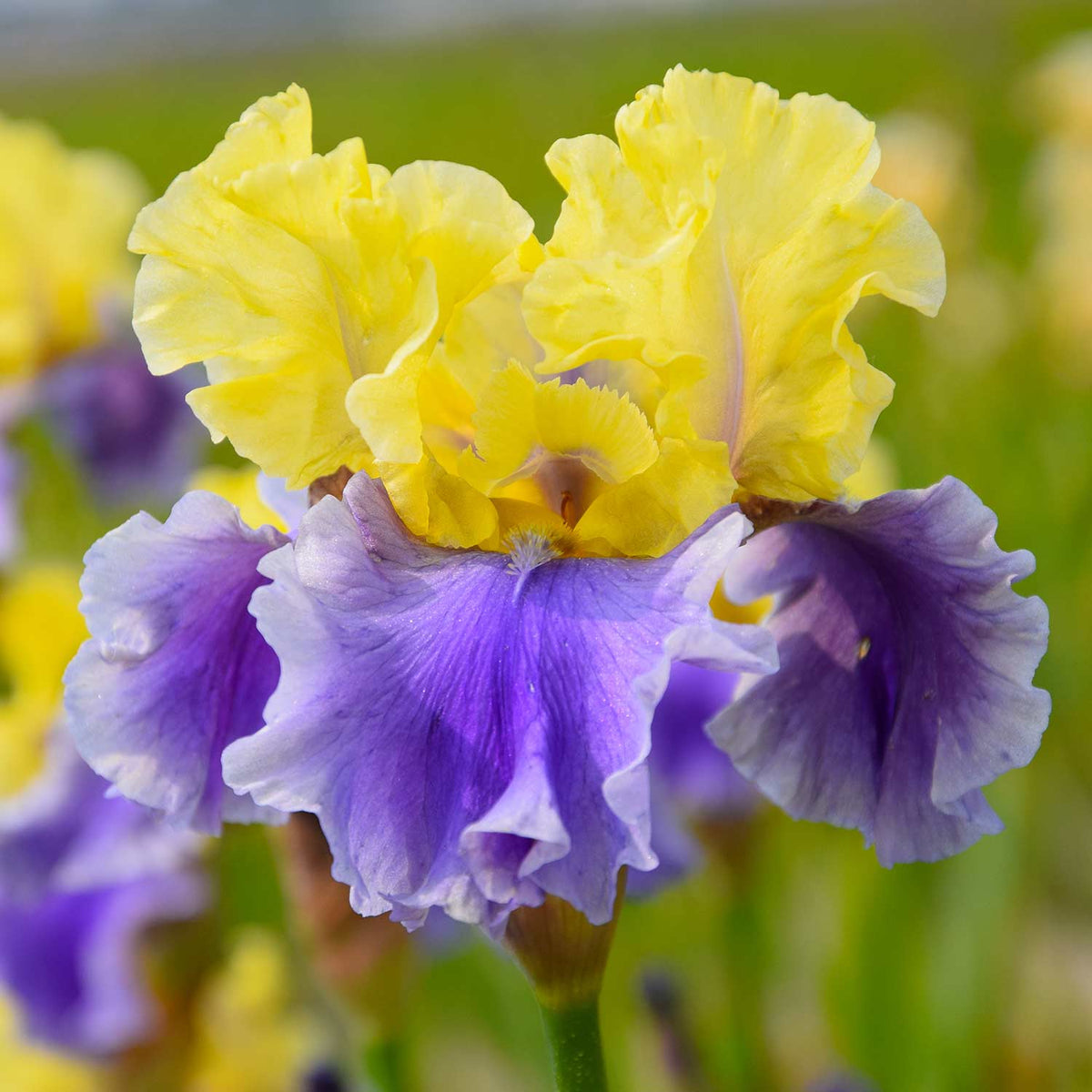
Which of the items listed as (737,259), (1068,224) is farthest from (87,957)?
(1068,224)

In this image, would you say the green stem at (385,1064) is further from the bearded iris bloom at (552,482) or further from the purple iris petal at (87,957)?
the bearded iris bloom at (552,482)

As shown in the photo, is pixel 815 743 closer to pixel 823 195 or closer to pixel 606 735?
pixel 606 735

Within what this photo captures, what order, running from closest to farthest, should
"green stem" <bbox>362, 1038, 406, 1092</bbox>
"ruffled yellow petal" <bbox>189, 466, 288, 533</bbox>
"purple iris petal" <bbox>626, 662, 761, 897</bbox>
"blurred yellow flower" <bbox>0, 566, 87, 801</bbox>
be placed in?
"ruffled yellow petal" <bbox>189, 466, 288, 533</bbox>
"green stem" <bbox>362, 1038, 406, 1092</bbox>
"purple iris petal" <bbox>626, 662, 761, 897</bbox>
"blurred yellow flower" <bbox>0, 566, 87, 801</bbox>

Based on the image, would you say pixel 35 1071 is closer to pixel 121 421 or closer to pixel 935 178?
pixel 121 421

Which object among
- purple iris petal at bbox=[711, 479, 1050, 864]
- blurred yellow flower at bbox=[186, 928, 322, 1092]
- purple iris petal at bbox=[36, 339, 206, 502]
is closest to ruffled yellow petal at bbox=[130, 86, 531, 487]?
purple iris petal at bbox=[711, 479, 1050, 864]

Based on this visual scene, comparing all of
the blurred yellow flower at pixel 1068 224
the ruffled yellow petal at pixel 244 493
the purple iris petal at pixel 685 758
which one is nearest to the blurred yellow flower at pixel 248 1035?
the purple iris petal at pixel 685 758

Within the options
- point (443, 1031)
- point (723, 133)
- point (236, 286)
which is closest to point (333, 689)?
point (236, 286)

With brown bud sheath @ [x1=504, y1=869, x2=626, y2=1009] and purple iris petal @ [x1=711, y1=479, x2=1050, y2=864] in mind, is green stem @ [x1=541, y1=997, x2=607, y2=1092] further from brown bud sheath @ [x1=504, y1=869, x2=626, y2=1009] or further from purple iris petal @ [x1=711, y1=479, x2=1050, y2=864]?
purple iris petal @ [x1=711, y1=479, x2=1050, y2=864]
